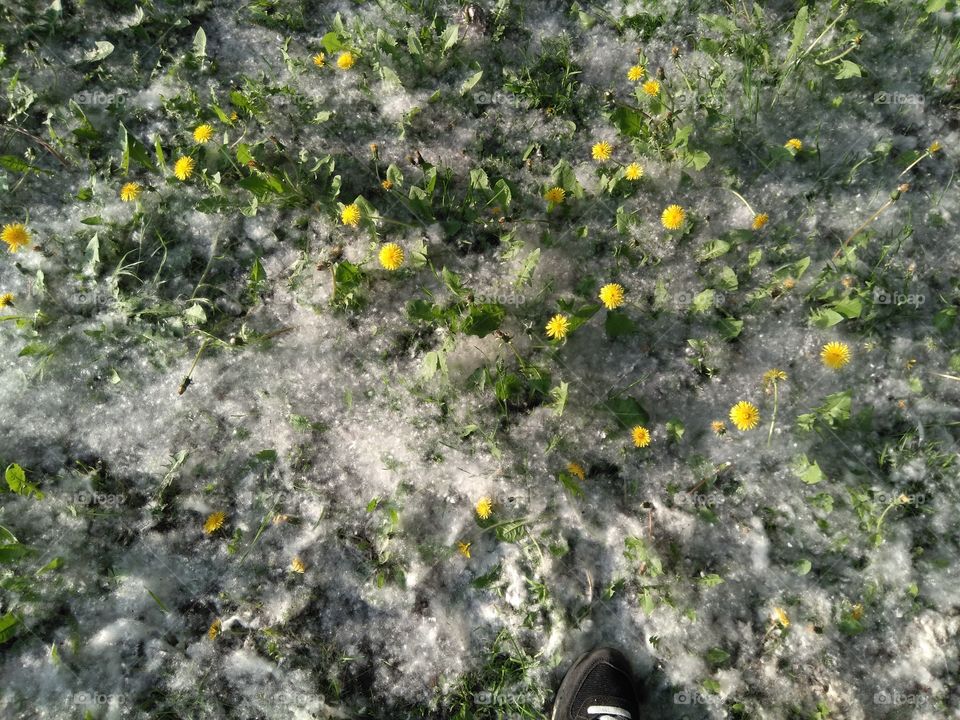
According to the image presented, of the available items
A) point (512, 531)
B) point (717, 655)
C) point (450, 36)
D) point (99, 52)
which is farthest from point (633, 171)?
point (99, 52)

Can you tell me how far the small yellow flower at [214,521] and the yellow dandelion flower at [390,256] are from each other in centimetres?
147

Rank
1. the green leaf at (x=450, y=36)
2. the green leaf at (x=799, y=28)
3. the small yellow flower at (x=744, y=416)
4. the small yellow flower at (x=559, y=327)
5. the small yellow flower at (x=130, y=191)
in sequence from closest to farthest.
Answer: the small yellow flower at (x=744, y=416) → the small yellow flower at (x=559, y=327) → the green leaf at (x=799, y=28) → the small yellow flower at (x=130, y=191) → the green leaf at (x=450, y=36)

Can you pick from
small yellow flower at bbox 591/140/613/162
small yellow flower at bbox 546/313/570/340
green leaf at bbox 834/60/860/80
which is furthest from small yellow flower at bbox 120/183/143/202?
green leaf at bbox 834/60/860/80

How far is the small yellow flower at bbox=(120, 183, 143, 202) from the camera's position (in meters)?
3.14

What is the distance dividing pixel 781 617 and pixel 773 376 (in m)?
1.09

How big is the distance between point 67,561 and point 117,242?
1.62 meters

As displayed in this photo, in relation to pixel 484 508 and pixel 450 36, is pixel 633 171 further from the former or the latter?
pixel 484 508

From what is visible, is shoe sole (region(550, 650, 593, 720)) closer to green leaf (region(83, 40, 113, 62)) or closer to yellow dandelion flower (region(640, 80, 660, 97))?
yellow dandelion flower (region(640, 80, 660, 97))

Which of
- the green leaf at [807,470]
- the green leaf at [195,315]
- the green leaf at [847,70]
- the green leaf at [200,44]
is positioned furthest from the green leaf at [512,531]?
the green leaf at [200,44]

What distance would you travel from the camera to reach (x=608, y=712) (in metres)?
2.67

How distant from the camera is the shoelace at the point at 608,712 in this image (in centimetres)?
267

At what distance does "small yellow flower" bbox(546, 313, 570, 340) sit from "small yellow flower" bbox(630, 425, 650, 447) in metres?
0.56

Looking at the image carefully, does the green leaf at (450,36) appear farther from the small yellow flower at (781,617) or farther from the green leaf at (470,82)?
the small yellow flower at (781,617)

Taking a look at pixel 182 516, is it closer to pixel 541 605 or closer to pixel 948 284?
pixel 541 605
